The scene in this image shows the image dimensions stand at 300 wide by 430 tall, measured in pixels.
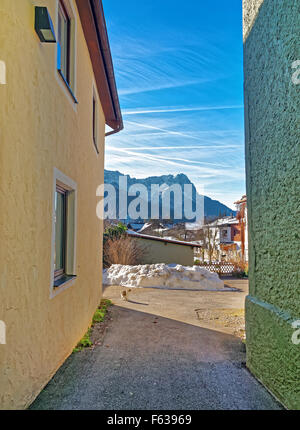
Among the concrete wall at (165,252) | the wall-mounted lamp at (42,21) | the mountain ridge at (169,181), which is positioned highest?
the mountain ridge at (169,181)

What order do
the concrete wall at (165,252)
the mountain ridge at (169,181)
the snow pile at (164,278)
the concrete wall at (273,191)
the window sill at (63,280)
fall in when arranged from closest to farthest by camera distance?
the concrete wall at (273,191), the window sill at (63,280), the snow pile at (164,278), the concrete wall at (165,252), the mountain ridge at (169,181)

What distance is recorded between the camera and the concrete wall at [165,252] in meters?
15.5

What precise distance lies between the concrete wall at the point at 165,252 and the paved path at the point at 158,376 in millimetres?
10040

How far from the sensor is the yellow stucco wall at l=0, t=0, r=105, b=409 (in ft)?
7.38

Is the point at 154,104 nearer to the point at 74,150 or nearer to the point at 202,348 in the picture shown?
the point at 74,150

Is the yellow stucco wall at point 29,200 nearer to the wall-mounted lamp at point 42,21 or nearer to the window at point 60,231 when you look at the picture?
the wall-mounted lamp at point 42,21

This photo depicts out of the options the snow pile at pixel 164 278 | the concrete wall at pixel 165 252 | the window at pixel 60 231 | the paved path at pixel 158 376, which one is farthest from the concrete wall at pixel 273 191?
the concrete wall at pixel 165 252

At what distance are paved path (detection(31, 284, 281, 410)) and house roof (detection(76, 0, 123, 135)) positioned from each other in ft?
17.1

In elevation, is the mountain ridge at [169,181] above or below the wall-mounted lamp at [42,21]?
above

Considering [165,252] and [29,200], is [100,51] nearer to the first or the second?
[29,200]

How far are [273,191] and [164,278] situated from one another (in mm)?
9089

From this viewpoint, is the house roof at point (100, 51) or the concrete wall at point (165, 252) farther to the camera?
the concrete wall at point (165, 252)

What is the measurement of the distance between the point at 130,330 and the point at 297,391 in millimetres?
3516

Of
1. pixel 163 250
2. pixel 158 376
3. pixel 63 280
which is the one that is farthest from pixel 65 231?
pixel 163 250
